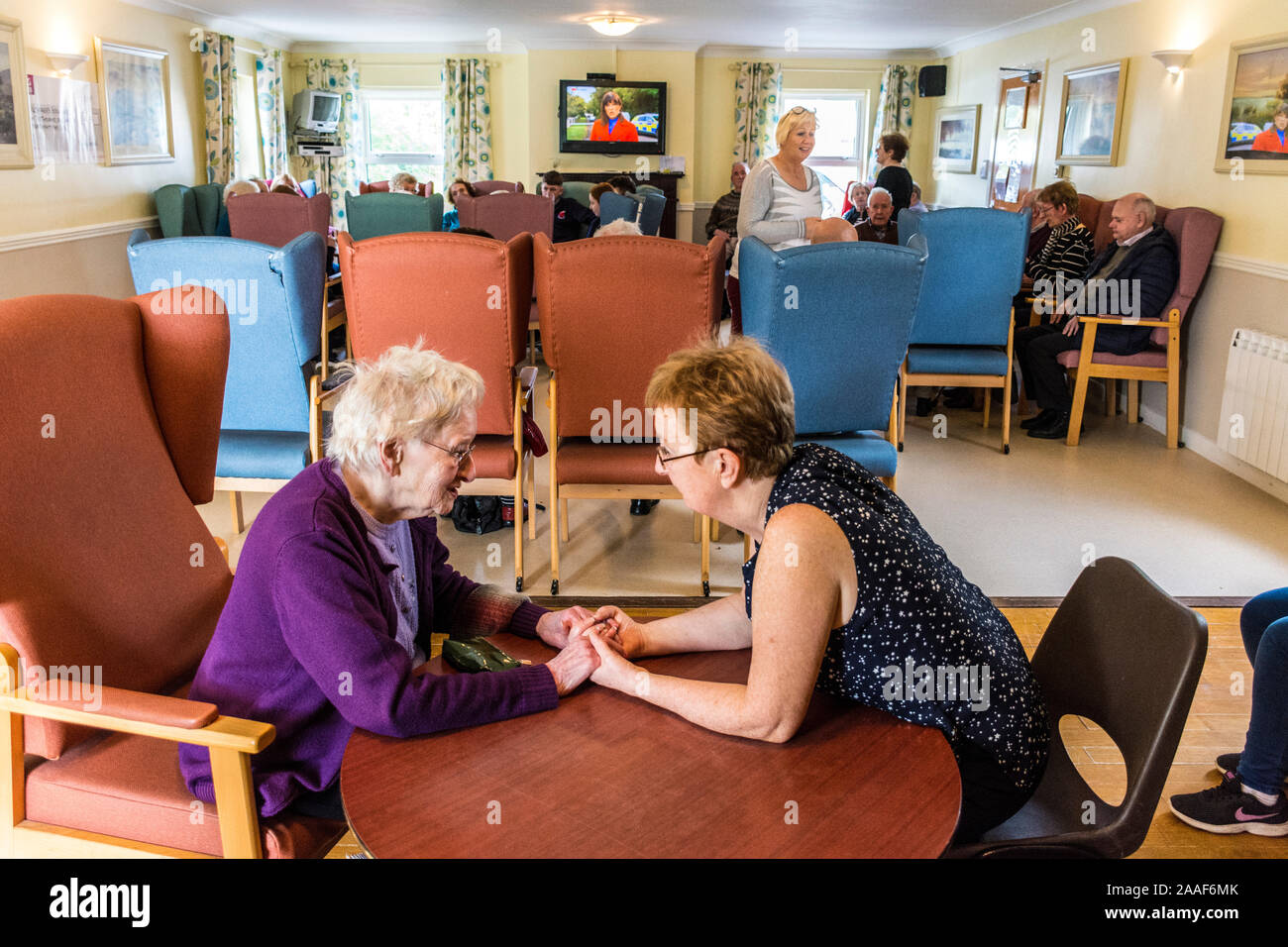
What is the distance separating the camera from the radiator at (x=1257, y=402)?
4.25 metres

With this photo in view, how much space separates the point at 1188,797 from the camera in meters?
2.21

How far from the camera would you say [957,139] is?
9.94 metres

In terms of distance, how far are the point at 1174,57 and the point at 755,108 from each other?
6.12 m

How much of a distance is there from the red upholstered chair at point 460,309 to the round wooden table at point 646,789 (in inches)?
68.4

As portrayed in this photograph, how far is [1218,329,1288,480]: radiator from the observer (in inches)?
167

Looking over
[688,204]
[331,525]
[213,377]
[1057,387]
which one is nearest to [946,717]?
[331,525]

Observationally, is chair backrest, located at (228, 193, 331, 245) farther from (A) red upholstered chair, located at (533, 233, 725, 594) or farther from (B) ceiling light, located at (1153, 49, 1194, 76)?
(B) ceiling light, located at (1153, 49, 1194, 76)

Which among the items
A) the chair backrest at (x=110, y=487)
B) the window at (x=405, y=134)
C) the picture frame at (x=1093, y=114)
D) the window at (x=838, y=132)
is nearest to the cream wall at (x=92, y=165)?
the window at (x=405, y=134)

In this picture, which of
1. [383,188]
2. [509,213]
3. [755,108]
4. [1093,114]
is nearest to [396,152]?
[383,188]

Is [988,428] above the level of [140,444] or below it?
below

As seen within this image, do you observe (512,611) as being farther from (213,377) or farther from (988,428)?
(988,428)

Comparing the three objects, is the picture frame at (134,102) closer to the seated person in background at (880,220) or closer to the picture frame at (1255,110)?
the seated person in background at (880,220)

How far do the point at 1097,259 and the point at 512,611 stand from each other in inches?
189

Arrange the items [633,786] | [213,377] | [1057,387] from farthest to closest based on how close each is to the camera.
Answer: [1057,387] → [213,377] → [633,786]
